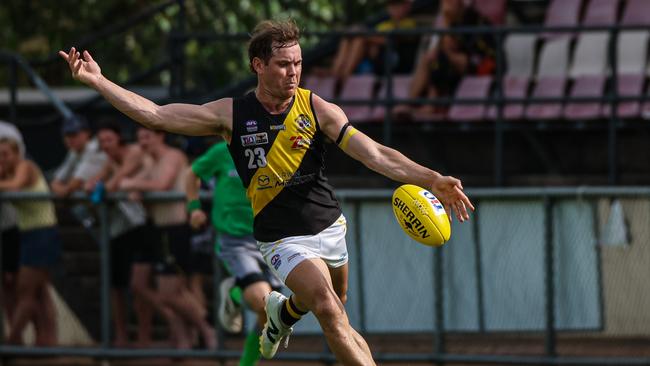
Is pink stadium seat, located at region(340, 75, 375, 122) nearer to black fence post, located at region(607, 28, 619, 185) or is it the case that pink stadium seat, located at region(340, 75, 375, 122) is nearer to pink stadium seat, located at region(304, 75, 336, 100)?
pink stadium seat, located at region(304, 75, 336, 100)

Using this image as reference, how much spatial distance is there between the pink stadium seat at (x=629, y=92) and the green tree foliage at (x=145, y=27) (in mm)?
5223

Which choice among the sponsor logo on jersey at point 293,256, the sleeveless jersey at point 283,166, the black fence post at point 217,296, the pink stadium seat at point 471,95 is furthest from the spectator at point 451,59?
the sponsor logo on jersey at point 293,256

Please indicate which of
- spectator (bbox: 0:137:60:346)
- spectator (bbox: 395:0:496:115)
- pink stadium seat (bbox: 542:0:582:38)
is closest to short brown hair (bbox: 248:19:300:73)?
spectator (bbox: 0:137:60:346)

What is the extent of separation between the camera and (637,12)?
15.3 metres

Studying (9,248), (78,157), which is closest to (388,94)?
(78,157)

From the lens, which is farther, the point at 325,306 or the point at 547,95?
the point at 547,95

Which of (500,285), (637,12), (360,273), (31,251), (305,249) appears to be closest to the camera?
(305,249)

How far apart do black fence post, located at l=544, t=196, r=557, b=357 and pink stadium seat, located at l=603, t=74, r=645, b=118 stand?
5.95 ft

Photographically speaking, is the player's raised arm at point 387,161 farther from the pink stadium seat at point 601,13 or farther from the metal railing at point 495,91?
the pink stadium seat at point 601,13

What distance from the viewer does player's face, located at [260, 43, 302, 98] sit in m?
9.45

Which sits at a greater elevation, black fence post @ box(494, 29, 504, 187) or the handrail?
black fence post @ box(494, 29, 504, 187)

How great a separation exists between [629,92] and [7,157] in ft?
19.6

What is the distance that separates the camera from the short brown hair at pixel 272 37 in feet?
31.1

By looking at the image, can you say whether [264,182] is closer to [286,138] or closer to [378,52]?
[286,138]
